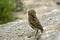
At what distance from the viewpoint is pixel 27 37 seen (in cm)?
739

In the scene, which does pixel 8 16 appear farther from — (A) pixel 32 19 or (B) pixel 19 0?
(A) pixel 32 19

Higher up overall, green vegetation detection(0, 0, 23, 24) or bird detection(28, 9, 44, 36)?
bird detection(28, 9, 44, 36)

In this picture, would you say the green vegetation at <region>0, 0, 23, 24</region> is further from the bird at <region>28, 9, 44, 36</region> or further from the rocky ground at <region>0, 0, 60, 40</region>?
the bird at <region>28, 9, 44, 36</region>

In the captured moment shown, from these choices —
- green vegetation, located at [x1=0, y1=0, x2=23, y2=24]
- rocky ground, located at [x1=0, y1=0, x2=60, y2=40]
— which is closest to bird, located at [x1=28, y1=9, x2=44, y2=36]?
rocky ground, located at [x1=0, y1=0, x2=60, y2=40]

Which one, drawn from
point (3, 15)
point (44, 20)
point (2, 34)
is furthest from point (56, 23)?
point (3, 15)

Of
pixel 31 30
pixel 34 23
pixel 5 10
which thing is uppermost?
pixel 34 23

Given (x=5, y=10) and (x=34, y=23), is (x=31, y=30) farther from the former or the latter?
(x=5, y=10)

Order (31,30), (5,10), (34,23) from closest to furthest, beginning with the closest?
(34,23) < (31,30) < (5,10)

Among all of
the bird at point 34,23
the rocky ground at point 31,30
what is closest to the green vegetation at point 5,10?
the rocky ground at point 31,30

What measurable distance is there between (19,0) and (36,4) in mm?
1208

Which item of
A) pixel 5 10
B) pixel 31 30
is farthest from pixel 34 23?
pixel 5 10

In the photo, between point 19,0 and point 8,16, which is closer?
point 8,16

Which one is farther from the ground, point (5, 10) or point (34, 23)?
point (34, 23)

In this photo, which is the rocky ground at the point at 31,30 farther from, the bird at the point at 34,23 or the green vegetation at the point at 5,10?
the green vegetation at the point at 5,10
